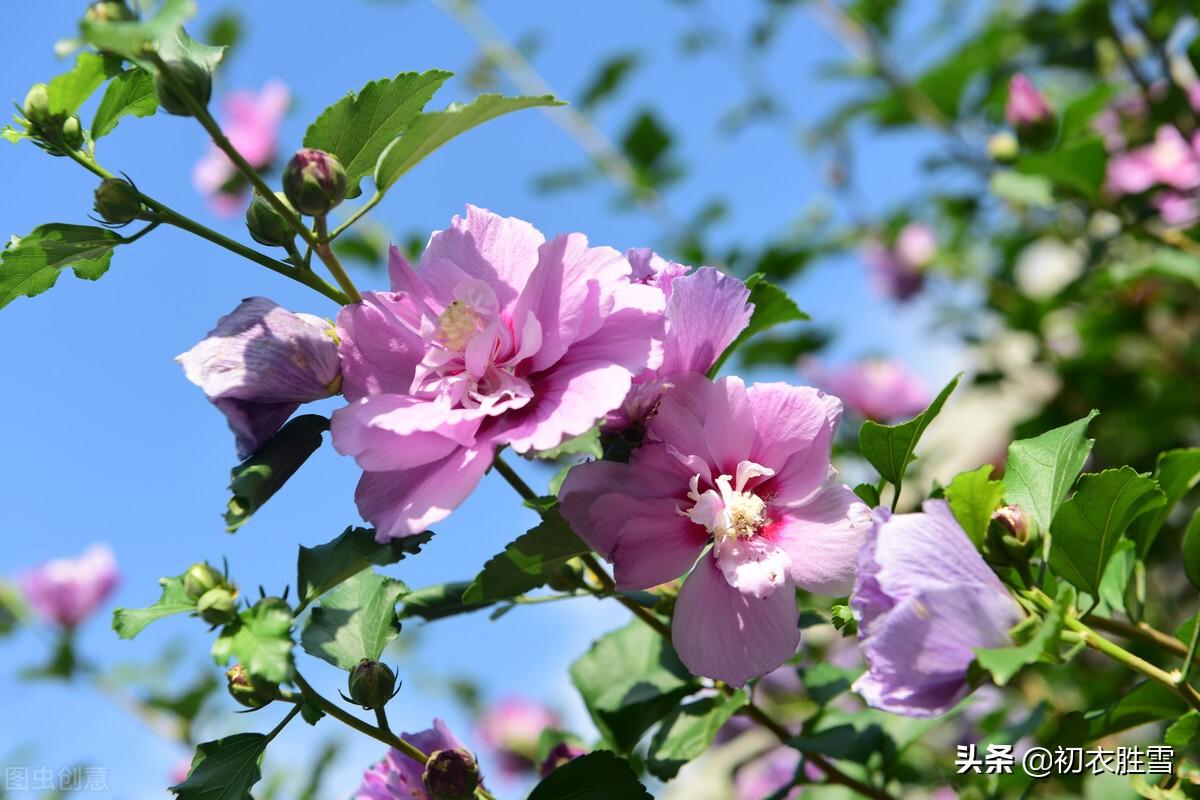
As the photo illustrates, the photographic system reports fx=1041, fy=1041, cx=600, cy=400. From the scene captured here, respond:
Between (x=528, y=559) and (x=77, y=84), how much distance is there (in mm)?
520

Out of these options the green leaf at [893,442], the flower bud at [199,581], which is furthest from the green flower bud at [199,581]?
the green leaf at [893,442]

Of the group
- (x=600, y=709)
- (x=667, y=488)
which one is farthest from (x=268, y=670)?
(x=600, y=709)

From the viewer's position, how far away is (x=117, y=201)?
31.9 inches

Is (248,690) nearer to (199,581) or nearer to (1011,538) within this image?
(199,581)

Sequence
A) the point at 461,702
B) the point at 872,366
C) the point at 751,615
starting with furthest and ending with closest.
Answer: the point at 461,702
the point at 872,366
the point at 751,615

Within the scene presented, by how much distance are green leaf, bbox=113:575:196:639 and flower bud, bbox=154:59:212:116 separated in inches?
13.9

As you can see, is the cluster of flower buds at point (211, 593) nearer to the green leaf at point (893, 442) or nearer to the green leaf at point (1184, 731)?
the green leaf at point (893, 442)

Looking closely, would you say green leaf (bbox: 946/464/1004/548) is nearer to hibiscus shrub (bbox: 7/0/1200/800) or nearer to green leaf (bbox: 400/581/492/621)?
hibiscus shrub (bbox: 7/0/1200/800)

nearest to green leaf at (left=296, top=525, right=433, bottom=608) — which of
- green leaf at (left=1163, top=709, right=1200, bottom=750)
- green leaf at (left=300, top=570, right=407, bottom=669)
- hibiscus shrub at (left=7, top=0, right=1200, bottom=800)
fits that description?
hibiscus shrub at (left=7, top=0, right=1200, bottom=800)

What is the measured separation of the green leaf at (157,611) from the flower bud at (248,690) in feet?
0.22

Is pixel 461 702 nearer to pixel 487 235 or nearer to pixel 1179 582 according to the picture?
pixel 1179 582

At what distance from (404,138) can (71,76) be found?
10.6 inches

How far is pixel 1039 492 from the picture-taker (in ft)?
2.86

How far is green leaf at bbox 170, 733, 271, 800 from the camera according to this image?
83 centimetres
